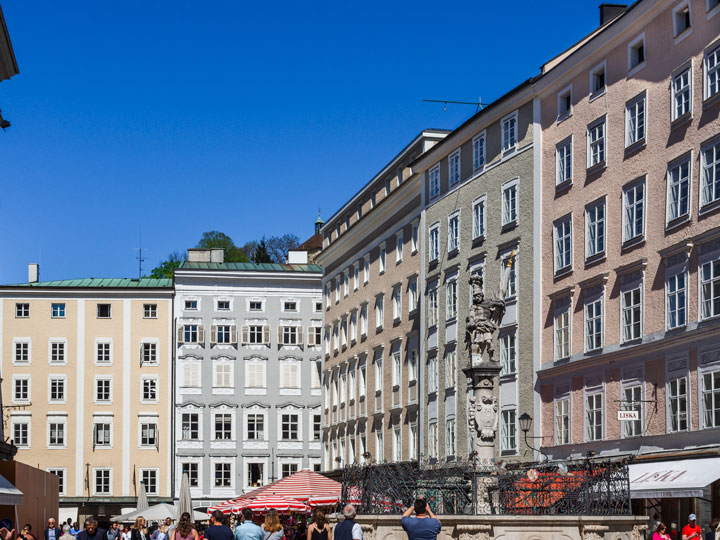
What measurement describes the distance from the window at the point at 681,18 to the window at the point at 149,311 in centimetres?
5531

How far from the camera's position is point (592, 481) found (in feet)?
75.0

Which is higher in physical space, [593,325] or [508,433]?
[593,325]

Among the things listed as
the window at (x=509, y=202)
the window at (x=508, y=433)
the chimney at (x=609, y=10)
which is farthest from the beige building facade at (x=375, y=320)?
the chimney at (x=609, y=10)

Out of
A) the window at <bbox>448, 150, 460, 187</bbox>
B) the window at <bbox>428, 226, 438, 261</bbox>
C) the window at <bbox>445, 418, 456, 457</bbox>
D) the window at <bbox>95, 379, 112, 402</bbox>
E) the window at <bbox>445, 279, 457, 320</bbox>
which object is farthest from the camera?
the window at <bbox>95, 379, 112, 402</bbox>

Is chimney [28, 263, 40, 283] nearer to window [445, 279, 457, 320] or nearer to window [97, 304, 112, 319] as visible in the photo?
window [97, 304, 112, 319]

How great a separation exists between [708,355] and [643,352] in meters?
3.64

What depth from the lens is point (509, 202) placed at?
50.2 m

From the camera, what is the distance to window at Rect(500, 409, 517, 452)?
47906 millimetres

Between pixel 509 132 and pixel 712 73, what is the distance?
14987 millimetres

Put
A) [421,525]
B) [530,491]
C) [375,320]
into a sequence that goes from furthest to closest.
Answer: [375,320], [530,491], [421,525]

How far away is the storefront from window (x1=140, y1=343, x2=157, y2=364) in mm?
53620

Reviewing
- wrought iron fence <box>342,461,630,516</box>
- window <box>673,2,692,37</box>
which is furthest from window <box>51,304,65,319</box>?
wrought iron fence <box>342,461,630,516</box>

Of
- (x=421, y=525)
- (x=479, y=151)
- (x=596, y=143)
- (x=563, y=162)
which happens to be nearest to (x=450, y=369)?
(x=479, y=151)

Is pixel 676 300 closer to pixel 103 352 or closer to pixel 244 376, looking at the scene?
pixel 244 376
